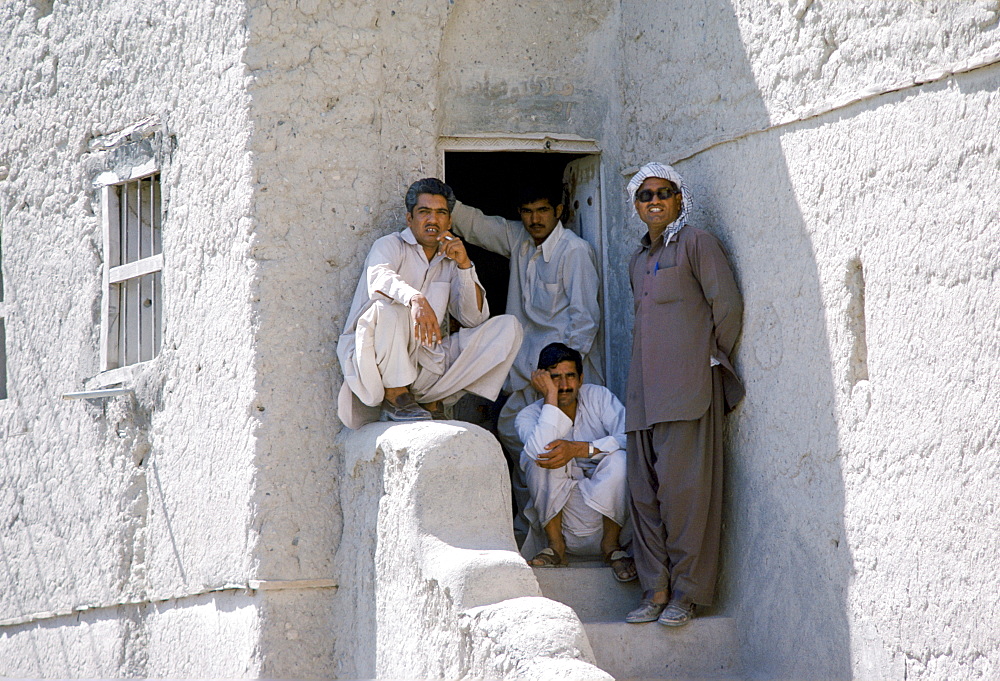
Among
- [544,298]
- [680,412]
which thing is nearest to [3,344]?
[544,298]

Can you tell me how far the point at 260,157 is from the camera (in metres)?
6.15

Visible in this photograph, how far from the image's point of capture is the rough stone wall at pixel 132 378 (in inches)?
245

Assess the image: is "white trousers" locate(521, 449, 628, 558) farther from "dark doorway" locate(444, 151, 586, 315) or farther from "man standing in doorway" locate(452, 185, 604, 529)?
"dark doorway" locate(444, 151, 586, 315)

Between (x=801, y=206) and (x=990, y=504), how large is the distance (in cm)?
153

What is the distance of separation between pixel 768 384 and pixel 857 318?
0.59 m

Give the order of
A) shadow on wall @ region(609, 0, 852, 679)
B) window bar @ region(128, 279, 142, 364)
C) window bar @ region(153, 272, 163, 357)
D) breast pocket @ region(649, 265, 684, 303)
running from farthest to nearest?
window bar @ region(128, 279, 142, 364) → window bar @ region(153, 272, 163, 357) → breast pocket @ region(649, 265, 684, 303) → shadow on wall @ region(609, 0, 852, 679)

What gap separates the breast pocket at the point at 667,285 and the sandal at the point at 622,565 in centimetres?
115

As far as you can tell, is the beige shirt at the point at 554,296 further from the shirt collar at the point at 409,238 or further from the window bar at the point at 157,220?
the window bar at the point at 157,220

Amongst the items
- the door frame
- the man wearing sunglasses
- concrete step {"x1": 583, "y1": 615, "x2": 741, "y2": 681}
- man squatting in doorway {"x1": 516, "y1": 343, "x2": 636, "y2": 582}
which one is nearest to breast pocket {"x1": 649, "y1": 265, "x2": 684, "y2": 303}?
the man wearing sunglasses

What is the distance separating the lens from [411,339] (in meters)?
6.06

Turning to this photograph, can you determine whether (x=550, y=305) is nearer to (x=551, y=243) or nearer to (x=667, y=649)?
(x=551, y=243)

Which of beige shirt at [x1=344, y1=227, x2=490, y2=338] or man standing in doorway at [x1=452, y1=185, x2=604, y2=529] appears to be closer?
beige shirt at [x1=344, y1=227, x2=490, y2=338]

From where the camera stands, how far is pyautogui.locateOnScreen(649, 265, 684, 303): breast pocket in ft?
20.1

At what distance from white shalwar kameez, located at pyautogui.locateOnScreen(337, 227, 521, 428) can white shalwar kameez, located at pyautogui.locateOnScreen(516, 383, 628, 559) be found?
1.02 ft
